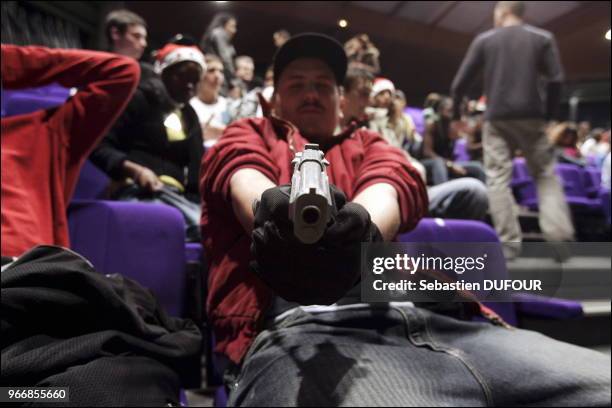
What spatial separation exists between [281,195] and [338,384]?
0.17m

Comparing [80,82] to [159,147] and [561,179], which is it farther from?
[561,179]

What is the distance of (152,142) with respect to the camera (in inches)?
33.8

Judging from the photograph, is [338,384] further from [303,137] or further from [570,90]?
[570,90]

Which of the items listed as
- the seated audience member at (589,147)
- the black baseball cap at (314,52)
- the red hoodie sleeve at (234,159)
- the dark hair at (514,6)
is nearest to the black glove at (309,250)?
the red hoodie sleeve at (234,159)

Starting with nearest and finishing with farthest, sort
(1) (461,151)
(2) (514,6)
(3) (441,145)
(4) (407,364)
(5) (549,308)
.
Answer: (4) (407,364)
(5) (549,308)
(2) (514,6)
(3) (441,145)
(1) (461,151)

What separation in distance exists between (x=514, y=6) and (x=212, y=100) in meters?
0.92

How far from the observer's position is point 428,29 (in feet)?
2.77

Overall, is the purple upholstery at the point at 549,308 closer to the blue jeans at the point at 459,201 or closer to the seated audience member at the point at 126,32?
the blue jeans at the point at 459,201

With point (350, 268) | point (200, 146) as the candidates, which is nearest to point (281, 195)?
point (350, 268)

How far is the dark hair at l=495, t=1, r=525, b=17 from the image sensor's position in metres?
0.81

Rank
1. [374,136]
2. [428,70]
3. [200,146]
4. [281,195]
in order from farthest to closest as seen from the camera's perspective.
Answer: [428,70] → [200,146] → [374,136] → [281,195]

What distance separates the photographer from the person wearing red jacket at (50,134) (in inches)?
25.1

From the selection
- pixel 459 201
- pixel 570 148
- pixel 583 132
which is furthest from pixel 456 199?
pixel 583 132

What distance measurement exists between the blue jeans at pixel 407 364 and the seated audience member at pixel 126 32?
66 centimetres
